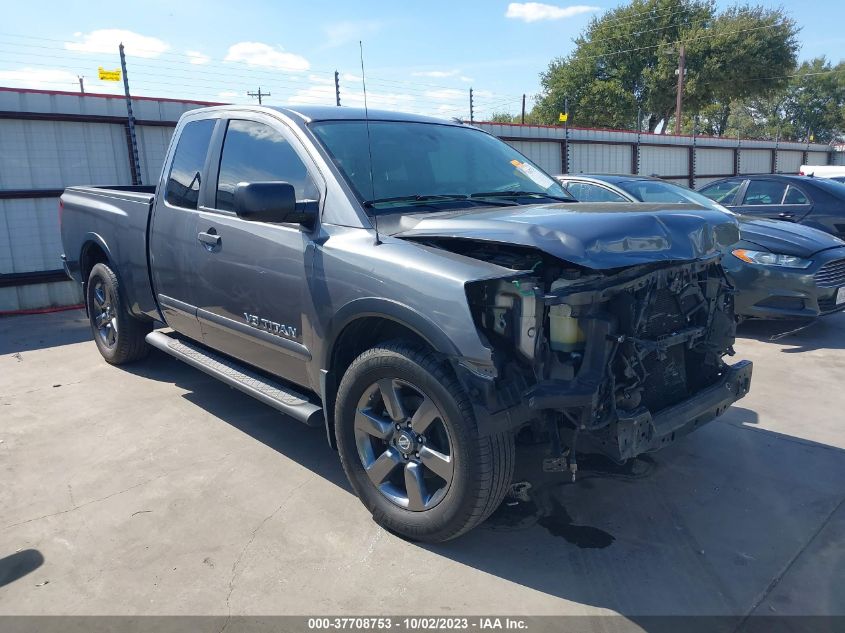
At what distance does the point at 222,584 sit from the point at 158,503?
895 mm

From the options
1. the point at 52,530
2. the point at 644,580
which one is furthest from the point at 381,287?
the point at 52,530

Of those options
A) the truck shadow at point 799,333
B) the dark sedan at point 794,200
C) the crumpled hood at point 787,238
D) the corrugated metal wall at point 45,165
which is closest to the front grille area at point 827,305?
the truck shadow at point 799,333

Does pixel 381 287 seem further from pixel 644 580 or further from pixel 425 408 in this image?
pixel 644 580

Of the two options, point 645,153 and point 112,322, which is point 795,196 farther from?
point 645,153

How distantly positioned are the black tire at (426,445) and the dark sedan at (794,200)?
750 cm

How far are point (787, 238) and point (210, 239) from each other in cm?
565

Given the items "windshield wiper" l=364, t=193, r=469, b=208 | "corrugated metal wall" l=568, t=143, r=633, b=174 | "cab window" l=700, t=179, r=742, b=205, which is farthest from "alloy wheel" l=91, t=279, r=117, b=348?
"corrugated metal wall" l=568, t=143, r=633, b=174

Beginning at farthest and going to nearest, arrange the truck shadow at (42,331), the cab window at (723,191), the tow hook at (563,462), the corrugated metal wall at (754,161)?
the corrugated metal wall at (754,161) < the cab window at (723,191) < the truck shadow at (42,331) < the tow hook at (563,462)

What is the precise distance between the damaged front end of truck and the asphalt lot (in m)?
0.53

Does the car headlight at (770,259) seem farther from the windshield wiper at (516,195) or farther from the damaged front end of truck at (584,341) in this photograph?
the damaged front end of truck at (584,341)

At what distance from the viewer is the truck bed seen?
4.87 meters

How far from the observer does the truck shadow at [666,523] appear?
108 inches

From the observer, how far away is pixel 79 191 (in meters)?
5.93

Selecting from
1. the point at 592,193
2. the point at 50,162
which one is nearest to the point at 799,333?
the point at 592,193
